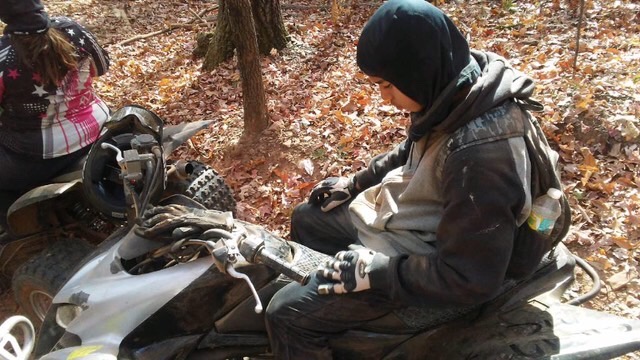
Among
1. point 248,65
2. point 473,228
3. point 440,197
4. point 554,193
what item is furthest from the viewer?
point 248,65

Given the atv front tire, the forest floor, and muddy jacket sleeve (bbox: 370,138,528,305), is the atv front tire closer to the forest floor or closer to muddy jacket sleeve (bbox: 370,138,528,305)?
the forest floor

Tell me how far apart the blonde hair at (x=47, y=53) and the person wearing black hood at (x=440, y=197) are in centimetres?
233

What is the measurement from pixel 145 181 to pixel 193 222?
0.71m

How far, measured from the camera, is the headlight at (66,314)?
105 inches

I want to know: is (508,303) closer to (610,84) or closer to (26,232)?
(26,232)

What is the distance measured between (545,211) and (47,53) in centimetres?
314

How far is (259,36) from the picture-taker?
6.97 metres

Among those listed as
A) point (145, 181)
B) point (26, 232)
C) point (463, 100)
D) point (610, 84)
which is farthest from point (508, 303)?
point (610, 84)

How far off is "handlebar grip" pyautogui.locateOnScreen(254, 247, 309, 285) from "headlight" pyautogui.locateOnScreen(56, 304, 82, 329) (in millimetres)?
1066

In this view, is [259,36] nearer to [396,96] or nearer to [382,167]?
[382,167]

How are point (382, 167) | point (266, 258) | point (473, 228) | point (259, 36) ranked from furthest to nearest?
point (259, 36)
point (382, 167)
point (266, 258)
point (473, 228)

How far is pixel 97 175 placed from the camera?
3393 mm

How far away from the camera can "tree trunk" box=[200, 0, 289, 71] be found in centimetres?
684

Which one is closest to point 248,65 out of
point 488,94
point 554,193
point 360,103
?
point 360,103
